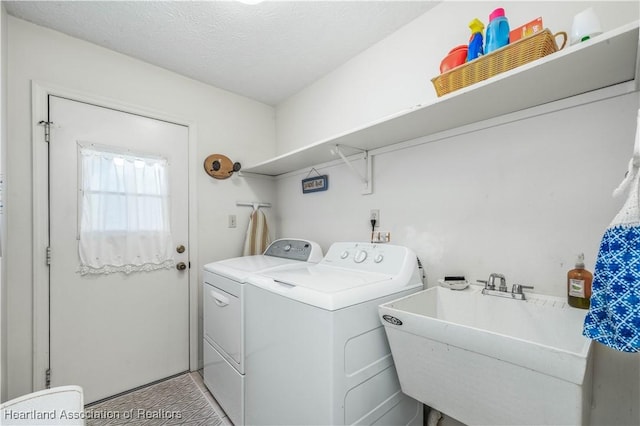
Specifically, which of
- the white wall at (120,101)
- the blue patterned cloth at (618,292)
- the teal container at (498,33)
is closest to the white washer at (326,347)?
the blue patterned cloth at (618,292)

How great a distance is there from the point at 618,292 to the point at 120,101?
2736 millimetres

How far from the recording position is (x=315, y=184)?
2318 mm

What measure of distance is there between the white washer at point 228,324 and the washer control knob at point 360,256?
1.41 feet

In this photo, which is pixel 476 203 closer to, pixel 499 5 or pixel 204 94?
pixel 499 5

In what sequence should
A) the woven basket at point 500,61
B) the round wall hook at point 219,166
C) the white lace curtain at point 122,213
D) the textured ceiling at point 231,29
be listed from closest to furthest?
the woven basket at point 500,61 → the textured ceiling at point 231,29 → the white lace curtain at point 122,213 → the round wall hook at point 219,166

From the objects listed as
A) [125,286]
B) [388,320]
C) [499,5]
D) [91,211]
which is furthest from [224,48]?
[388,320]

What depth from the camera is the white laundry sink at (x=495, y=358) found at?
0.77 m

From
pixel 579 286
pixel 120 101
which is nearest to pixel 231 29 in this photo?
pixel 120 101

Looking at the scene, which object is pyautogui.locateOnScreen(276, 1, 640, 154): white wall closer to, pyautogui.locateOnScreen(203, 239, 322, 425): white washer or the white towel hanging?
the white towel hanging

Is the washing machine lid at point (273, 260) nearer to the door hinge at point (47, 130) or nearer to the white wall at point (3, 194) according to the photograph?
the white wall at point (3, 194)

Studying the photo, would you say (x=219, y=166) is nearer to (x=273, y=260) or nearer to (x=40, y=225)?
(x=273, y=260)

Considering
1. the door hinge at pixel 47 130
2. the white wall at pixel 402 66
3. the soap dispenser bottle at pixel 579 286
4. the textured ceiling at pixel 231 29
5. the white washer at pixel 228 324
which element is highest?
the textured ceiling at pixel 231 29

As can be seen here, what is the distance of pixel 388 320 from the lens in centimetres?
112

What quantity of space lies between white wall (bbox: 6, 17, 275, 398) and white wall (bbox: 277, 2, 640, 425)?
3.11ft
